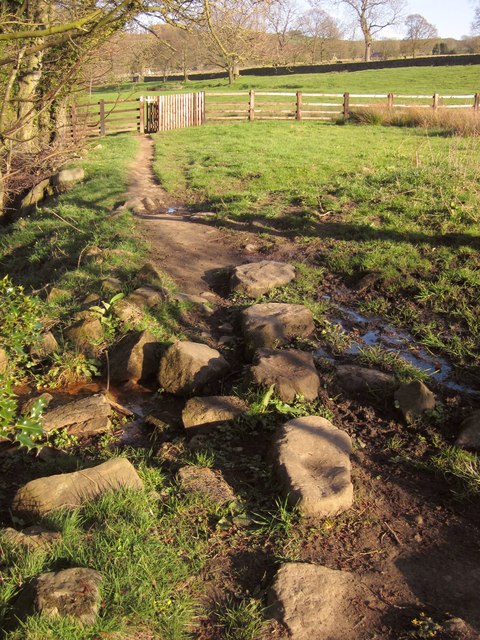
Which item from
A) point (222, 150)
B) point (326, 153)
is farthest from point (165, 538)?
point (222, 150)

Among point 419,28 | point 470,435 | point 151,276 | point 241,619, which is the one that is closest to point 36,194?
point 151,276

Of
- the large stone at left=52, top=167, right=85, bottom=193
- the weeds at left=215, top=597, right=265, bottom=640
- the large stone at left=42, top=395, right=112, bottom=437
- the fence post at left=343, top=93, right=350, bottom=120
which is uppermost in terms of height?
the fence post at left=343, top=93, right=350, bottom=120

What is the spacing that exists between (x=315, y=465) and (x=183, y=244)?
556 cm

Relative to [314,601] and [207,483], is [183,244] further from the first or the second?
[314,601]

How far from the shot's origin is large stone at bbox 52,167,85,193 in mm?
14422

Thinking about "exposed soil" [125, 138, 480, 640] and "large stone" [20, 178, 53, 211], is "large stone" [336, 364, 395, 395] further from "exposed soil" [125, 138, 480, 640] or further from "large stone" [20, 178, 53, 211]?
"large stone" [20, 178, 53, 211]

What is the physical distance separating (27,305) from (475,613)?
14.9 feet

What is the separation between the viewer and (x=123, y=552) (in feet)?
11.0

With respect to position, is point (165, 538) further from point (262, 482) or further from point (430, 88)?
point (430, 88)

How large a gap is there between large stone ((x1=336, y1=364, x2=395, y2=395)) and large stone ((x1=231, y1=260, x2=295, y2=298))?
6.59 ft

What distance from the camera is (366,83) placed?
45.6 meters

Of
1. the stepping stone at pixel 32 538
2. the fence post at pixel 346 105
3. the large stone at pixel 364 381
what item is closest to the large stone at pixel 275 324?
the large stone at pixel 364 381

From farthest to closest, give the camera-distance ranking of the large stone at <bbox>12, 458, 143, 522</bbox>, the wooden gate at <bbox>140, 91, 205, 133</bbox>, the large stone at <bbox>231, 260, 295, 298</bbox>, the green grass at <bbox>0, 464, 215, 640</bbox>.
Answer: the wooden gate at <bbox>140, 91, 205, 133</bbox>, the large stone at <bbox>231, 260, 295, 298</bbox>, the large stone at <bbox>12, 458, 143, 522</bbox>, the green grass at <bbox>0, 464, 215, 640</bbox>

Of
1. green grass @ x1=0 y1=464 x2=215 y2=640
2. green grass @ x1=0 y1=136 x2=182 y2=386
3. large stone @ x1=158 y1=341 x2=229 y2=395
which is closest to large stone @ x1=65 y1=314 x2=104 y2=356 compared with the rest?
green grass @ x1=0 y1=136 x2=182 y2=386
